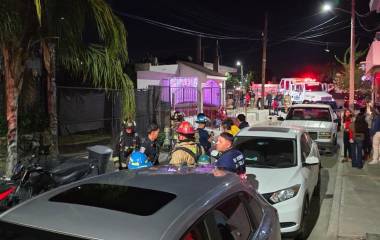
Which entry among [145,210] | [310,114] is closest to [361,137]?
[310,114]

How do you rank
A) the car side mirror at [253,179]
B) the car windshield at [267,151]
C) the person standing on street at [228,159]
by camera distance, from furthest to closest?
the car windshield at [267,151] → the car side mirror at [253,179] → the person standing on street at [228,159]

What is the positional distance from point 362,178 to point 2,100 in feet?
29.4

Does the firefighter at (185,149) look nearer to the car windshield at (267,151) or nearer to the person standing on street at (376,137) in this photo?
the car windshield at (267,151)

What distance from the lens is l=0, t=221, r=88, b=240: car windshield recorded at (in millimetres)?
2322

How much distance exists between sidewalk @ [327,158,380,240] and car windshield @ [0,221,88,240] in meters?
5.16

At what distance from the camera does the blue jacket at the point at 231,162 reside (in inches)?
225

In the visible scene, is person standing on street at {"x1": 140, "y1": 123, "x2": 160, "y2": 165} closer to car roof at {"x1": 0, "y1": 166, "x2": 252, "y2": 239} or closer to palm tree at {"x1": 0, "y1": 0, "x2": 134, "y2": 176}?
palm tree at {"x1": 0, "y1": 0, "x2": 134, "y2": 176}

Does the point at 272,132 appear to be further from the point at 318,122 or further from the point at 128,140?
the point at 318,122

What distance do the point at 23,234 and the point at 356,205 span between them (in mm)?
7116

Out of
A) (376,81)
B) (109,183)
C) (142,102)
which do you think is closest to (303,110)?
(142,102)

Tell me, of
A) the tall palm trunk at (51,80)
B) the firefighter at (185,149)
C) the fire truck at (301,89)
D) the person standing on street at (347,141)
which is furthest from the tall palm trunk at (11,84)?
the fire truck at (301,89)

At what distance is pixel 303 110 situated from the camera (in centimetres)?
1659

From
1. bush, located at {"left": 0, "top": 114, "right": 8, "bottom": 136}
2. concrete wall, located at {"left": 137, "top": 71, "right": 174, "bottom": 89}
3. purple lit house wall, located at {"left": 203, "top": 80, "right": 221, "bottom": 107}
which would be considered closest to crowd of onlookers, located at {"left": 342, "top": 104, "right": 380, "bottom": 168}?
bush, located at {"left": 0, "top": 114, "right": 8, "bottom": 136}

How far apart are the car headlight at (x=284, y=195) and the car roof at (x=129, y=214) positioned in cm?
314
